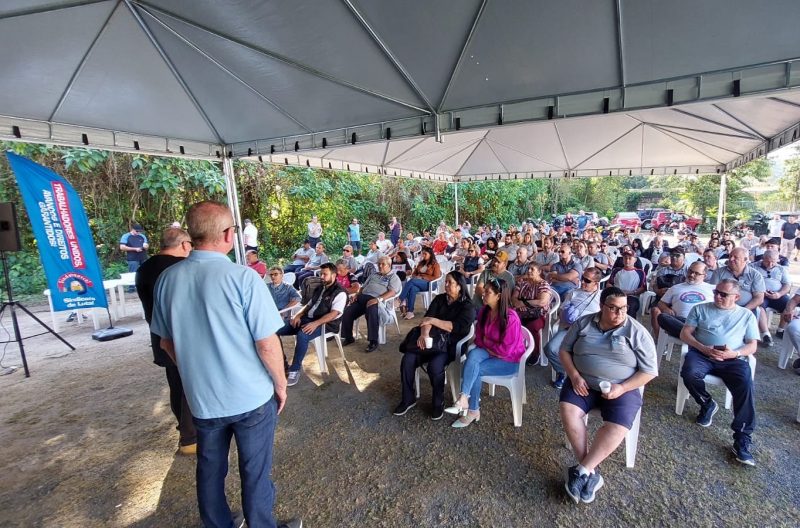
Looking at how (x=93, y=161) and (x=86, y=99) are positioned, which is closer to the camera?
(x=86, y=99)

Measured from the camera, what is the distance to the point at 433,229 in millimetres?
18109

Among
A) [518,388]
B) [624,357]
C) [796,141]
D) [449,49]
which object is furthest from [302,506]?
[796,141]

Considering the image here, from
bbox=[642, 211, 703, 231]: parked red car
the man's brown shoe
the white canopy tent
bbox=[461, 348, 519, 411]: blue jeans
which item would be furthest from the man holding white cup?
bbox=[642, 211, 703, 231]: parked red car

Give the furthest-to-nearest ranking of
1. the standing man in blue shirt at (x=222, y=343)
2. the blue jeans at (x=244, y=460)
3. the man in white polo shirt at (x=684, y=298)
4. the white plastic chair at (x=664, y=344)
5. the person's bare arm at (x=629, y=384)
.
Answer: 1. the white plastic chair at (x=664, y=344)
2. the man in white polo shirt at (x=684, y=298)
3. the person's bare arm at (x=629, y=384)
4. the blue jeans at (x=244, y=460)
5. the standing man in blue shirt at (x=222, y=343)

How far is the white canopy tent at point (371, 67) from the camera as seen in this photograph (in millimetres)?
2773

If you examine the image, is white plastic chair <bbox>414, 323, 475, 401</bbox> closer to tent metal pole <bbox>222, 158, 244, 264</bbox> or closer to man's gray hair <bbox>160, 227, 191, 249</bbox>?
man's gray hair <bbox>160, 227, 191, 249</bbox>

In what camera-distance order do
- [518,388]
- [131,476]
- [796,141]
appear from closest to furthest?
[131,476] < [518,388] < [796,141]

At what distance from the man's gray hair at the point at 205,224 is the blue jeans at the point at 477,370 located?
2107 mm

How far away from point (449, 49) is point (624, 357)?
300 cm

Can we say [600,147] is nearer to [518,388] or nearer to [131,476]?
[518,388]

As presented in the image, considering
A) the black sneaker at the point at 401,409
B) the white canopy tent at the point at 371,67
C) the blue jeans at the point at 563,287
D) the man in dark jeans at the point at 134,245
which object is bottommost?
the black sneaker at the point at 401,409

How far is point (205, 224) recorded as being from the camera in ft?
4.74

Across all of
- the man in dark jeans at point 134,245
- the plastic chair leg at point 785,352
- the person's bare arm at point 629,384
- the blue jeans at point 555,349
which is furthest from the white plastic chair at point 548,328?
the man in dark jeans at point 134,245

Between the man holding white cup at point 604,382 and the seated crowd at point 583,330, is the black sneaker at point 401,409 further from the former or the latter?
the man holding white cup at point 604,382
